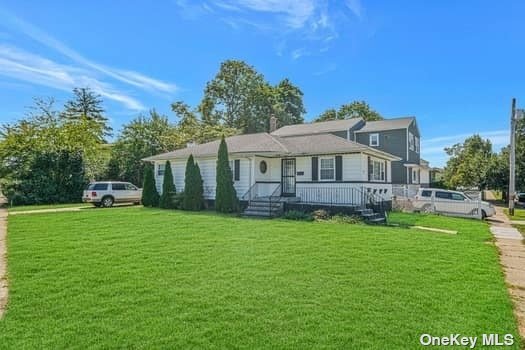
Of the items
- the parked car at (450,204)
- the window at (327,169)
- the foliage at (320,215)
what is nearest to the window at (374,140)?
the parked car at (450,204)

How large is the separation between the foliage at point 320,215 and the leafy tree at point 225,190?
4.00 meters

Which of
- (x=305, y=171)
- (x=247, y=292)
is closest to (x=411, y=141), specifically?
(x=305, y=171)

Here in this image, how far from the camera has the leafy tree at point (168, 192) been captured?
18.1 metres

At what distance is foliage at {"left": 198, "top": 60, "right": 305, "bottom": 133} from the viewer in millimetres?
45344

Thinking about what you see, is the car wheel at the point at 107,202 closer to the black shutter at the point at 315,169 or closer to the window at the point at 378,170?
the black shutter at the point at 315,169

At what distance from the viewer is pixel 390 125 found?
2947 centimetres

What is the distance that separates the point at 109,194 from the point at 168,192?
4268 millimetres

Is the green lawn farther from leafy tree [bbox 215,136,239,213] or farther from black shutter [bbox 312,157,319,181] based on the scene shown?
black shutter [bbox 312,157,319,181]

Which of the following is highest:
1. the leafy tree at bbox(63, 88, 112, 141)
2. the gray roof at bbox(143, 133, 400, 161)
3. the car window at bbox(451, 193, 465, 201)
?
the leafy tree at bbox(63, 88, 112, 141)

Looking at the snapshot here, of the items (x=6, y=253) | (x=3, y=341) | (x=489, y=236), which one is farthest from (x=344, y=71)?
(x=3, y=341)

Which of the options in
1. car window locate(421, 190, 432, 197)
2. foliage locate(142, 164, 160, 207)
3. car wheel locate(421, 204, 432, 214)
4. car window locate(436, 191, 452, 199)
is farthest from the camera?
foliage locate(142, 164, 160, 207)

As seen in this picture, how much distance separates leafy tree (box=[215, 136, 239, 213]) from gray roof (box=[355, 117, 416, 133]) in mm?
16979

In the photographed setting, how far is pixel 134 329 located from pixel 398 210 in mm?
18081

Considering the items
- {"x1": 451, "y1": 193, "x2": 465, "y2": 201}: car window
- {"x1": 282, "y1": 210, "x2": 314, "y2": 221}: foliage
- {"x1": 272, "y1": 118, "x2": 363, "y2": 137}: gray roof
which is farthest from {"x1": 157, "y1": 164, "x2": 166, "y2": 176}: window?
{"x1": 451, "y1": 193, "x2": 465, "y2": 201}: car window
